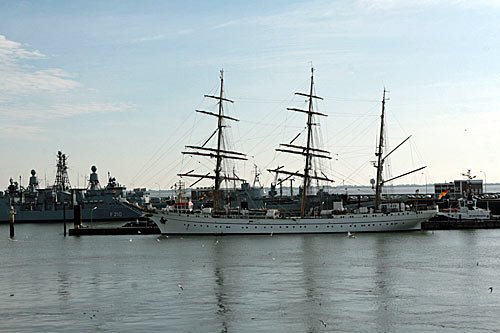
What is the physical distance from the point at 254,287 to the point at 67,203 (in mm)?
83850

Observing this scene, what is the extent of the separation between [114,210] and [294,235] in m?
45.0

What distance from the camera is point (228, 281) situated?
41.4m

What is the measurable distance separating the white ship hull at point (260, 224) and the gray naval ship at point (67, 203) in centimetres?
3245

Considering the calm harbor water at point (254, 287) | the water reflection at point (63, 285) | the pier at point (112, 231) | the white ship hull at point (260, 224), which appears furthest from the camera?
the pier at point (112, 231)

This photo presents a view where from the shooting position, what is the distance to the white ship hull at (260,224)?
78.4 metres

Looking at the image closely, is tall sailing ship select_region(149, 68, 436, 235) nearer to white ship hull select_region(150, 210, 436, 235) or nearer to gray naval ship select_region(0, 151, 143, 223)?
white ship hull select_region(150, 210, 436, 235)

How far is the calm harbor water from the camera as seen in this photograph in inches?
1183

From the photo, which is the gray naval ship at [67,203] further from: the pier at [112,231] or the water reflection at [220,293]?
the water reflection at [220,293]

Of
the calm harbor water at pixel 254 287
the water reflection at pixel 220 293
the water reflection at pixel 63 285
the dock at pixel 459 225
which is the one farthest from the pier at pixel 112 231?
the water reflection at pixel 63 285

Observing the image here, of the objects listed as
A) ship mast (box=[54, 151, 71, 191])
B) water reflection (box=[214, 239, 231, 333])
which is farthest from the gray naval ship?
water reflection (box=[214, 239, 231, 333])

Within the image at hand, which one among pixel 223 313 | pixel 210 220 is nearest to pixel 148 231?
pixel 210 220

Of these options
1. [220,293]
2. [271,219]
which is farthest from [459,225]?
[220,293]

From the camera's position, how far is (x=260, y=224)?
78.5 m

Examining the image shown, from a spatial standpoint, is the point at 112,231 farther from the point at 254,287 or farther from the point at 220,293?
the point at 220,293
